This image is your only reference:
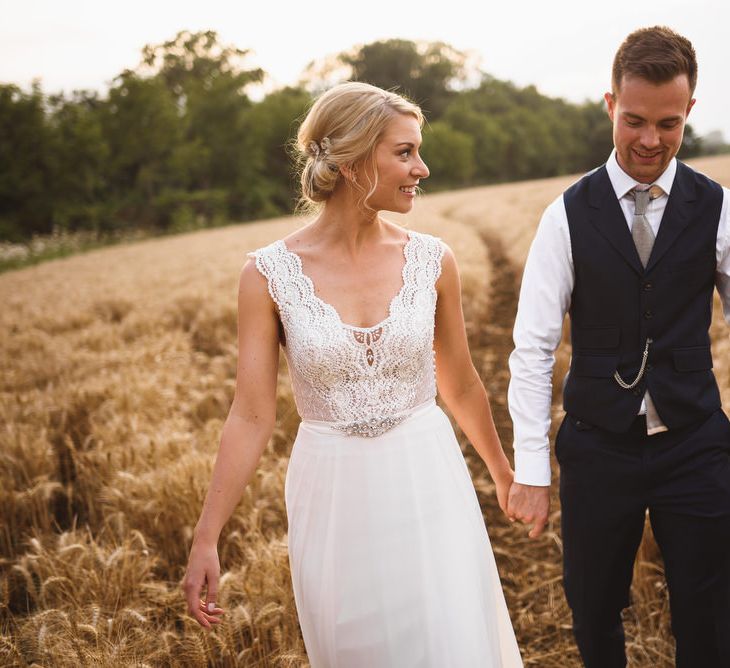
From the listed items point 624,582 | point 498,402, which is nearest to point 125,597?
point 624,582

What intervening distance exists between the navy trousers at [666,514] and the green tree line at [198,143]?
130ft

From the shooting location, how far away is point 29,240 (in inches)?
1484

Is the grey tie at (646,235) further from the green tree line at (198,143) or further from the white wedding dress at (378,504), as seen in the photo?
the green tree line at (198,143)

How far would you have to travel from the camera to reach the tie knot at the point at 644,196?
2357mm

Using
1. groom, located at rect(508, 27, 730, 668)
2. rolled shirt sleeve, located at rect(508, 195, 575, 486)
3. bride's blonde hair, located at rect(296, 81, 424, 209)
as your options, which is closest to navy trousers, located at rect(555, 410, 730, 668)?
groom, located at rect(508, 27, 730, 668)

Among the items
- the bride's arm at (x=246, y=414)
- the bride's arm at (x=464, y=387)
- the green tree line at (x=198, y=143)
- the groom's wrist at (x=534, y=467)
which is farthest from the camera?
the green tree line at (x=198, y=143)

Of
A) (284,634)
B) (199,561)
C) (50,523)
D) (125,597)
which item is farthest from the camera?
(50,523)

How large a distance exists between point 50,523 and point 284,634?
2061mm

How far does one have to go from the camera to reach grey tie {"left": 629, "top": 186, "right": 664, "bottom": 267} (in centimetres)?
234

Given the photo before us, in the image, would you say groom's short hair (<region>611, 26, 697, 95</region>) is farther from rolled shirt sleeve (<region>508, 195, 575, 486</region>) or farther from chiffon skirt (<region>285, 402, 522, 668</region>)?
chiffon skirt (<region>285, 402, 522, 668</region>)

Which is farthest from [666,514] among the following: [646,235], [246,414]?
[246,414]

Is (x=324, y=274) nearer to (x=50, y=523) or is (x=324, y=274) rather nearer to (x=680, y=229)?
(x=680, y=229)

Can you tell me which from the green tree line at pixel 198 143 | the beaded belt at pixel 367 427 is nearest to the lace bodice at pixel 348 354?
the beaded belt at pixel 367 427

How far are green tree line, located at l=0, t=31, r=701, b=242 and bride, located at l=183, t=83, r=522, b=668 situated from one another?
39096mm
